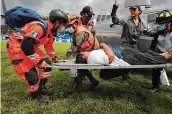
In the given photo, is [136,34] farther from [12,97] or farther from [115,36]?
[12,97]

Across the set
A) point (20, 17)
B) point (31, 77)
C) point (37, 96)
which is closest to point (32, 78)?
point (31, 77)

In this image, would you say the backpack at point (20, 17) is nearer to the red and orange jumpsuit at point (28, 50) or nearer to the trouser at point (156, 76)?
the red and orange jumpsuit at point (28, 50)

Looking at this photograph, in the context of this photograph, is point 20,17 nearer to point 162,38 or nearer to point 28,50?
point 28,50

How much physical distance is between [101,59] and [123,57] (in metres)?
0.51

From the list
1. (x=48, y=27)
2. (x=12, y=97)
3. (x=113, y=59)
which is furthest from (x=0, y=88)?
(x=113, y=59)

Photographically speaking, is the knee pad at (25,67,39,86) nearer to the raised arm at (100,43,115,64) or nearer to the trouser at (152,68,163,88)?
the raised arm at (100,43,115,64)

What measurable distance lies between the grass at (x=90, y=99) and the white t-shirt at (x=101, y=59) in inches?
33.8

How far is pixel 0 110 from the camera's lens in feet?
17.5

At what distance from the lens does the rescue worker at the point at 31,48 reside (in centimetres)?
548

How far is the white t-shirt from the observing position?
17.8ft

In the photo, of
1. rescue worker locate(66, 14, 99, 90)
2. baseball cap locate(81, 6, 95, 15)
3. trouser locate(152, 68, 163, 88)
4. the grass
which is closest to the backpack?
rescue worker locate(66, 14, 99, 90)

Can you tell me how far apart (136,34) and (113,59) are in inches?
86.2

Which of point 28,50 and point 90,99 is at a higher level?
point 28,50

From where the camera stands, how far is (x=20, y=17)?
18.9ft
